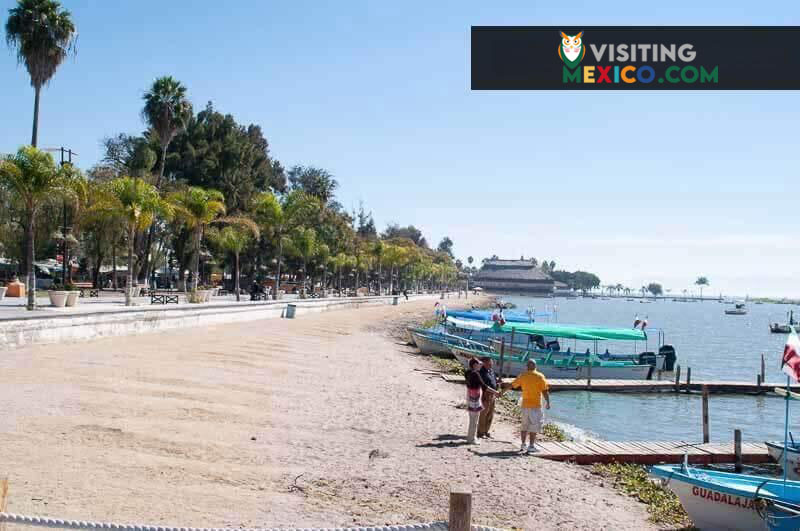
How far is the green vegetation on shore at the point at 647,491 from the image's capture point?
12156mm

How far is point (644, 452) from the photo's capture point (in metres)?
16.7

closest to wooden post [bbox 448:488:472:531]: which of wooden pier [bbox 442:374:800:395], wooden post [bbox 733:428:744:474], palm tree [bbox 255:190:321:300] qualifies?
wooden post [bbox 733:428:744:474]

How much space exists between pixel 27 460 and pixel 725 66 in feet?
53.1

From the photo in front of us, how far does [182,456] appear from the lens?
459 inches

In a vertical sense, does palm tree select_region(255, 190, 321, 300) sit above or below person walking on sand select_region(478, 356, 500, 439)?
above

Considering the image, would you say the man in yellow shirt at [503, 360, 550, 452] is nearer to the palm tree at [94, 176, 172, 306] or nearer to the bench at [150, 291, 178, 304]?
the palm tree at [94, 176, 172, 306]

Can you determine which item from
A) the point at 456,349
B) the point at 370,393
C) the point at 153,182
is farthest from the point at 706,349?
the point at 370,393

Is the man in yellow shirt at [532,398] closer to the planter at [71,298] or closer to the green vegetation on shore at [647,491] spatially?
the green vegetation on shore at [647,491]

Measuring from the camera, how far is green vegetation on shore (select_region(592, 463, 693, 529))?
12.2 meters

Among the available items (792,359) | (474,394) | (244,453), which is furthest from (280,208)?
(792,359)

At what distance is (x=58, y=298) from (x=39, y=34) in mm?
21011

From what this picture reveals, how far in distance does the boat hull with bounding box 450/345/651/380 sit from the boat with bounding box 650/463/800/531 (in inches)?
934

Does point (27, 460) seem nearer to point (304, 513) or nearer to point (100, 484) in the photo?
point (100, 484)

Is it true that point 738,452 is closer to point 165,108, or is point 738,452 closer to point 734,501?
point 734,501
